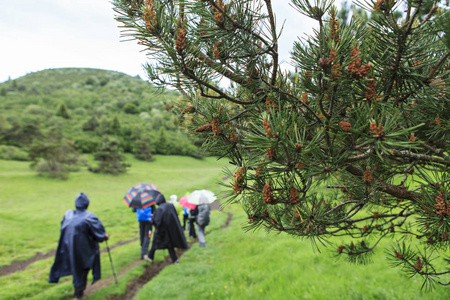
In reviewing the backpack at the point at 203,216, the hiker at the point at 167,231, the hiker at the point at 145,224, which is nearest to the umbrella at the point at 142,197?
the hiker at the point at 145,224

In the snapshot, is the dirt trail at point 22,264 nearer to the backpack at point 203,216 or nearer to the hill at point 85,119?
the backpack at point 203,216

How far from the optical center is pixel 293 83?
181 cm

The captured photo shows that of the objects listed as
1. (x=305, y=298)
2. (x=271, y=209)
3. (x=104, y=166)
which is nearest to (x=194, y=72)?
(x=271, y=209)

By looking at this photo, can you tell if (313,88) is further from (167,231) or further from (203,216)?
(203,216)

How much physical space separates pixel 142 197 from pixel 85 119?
211ft

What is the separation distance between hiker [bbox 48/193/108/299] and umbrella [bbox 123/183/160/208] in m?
2.28

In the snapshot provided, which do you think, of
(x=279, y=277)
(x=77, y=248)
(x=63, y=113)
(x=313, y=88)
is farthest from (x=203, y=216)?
(x=63, y=113)

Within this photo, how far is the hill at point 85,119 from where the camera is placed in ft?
140

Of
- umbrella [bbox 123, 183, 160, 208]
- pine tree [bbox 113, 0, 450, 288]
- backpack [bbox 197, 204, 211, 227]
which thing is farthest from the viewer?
backpack [bbox 197, 204, 211, 227]

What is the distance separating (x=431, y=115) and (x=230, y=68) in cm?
128

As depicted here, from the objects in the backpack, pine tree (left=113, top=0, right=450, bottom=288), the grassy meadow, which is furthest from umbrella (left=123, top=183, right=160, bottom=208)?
pine tree (left=113, top=0, right=450, bottom=288)

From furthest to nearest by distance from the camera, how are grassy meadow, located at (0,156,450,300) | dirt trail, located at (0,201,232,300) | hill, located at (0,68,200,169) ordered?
hill, located at (0,68,200,169), dirt trail, located at (0,201,232,300), grassy meadow, located at (0,156,450,300)

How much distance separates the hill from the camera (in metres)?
42.7

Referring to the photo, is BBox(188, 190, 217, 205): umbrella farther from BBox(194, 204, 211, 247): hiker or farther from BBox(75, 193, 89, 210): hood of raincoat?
BBox(75, 193, 89, 210): hood of raincoat
